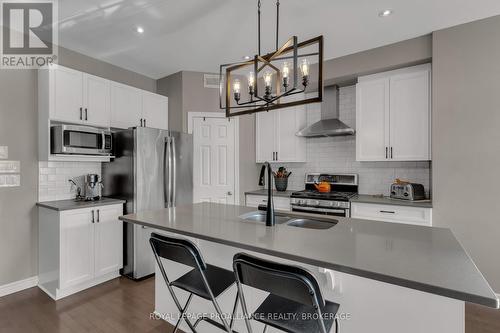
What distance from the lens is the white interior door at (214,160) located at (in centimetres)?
415

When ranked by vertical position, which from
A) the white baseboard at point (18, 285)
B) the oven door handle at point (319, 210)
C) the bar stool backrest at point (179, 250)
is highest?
the bar stool backrest at point (179, 250)

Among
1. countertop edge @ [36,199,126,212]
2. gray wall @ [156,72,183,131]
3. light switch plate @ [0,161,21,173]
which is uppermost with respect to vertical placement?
gray wall @ [156,72,183,131]

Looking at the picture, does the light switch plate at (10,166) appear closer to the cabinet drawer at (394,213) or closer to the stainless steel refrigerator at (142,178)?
the stainless steel refrigerator at (142,178)

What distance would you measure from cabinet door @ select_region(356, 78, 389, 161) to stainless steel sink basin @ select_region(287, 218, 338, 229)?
1782 millimetres

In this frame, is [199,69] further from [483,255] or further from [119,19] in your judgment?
[483,255]

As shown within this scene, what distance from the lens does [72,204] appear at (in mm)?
2842

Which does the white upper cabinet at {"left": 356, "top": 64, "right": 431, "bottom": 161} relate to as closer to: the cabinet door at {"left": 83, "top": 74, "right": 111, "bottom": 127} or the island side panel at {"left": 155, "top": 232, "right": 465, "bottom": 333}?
the island side panel at {"left": 155, "top": 232, "right": 465, "bottom": 333}

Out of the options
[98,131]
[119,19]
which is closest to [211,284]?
[98,131]

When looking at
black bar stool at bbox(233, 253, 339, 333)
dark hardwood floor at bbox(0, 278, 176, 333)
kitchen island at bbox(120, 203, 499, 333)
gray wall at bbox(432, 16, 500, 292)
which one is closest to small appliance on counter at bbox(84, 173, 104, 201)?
dark hardwood floor at bbox(0, 278, 176, 333)

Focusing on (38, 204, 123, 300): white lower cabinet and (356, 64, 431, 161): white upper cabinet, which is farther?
(356, 64, 431, 161): white upper cabinet

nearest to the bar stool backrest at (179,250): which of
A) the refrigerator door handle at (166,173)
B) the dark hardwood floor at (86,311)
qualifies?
the dark hardwood floor at (86,311)

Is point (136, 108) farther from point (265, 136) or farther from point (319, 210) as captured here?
point (319, 210)

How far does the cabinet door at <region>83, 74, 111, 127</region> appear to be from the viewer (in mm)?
3129

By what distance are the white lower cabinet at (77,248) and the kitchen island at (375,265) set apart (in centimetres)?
125
